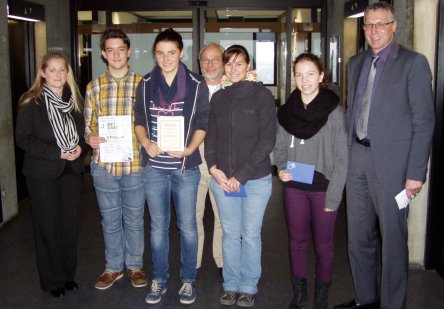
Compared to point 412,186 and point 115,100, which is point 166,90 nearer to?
point 115,100

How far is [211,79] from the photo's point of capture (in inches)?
142

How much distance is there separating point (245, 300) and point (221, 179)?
0.87 meters

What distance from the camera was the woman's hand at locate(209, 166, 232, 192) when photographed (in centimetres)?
313

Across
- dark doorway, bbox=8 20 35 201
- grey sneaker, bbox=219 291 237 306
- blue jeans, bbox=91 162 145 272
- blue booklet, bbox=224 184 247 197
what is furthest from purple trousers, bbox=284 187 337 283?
dark doorway, bbox=8 20 35 201

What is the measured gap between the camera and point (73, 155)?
11.1 ft

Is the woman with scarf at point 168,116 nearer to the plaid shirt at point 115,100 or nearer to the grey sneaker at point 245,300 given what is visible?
the plaid shirt at point 115,100

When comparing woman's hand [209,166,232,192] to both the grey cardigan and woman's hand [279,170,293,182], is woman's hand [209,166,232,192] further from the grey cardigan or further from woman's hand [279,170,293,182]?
the grey cardigan

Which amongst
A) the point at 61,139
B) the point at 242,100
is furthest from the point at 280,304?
the point at 61,139

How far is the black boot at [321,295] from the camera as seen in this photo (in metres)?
3.21

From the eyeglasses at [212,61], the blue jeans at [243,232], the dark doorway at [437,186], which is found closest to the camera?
the blue jeans at [243,232]

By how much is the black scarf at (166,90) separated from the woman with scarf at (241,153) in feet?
0.73

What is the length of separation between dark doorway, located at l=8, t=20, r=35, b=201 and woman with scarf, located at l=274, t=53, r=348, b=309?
13.8ft

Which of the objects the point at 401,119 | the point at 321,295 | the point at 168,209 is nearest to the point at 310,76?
the point at 401,119

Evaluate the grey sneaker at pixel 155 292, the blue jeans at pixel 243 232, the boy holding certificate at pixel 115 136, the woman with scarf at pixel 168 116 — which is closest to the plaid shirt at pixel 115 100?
the boy holding certificate at pixel 115 136
